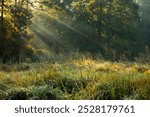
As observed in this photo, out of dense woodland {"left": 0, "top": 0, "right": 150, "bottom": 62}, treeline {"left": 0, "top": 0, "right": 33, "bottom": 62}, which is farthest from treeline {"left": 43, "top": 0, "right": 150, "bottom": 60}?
treeline {"left": 0, "top": 0, "right": 33, "bottom": 62}

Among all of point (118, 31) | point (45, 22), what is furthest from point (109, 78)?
point (45, 22)

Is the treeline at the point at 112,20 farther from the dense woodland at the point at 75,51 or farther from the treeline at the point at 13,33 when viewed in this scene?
the treeline at the point at 13,33

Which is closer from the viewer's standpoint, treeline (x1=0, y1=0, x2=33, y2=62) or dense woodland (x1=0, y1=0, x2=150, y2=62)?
treeline (x1=0, y1=0, x2=33, y2=62)

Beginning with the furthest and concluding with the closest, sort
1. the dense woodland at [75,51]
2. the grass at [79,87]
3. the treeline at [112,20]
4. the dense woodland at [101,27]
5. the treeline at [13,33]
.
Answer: the treeline at [112,20] → the dense woodland at [101,27] → the treeline at [13,33] → the dense woodland at [75,51] → the grass at [79,87]

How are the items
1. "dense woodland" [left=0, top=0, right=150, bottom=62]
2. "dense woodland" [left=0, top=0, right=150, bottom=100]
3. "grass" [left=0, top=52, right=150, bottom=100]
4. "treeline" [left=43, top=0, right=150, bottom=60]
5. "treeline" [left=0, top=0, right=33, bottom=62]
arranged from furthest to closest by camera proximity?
1. "treeline" [left=43, top=0, right=150, bottom=60]
2. "dense woodland" [left=0, top=0, right=150, bottom=62]
3. "treeline" [left=0, top=0, right=33, bottom=62]
4. "dense woodland" [left=0, top=0, right=150, bottom=100]
5. "grass" [left=0, top=52, right=150, bottom=100]

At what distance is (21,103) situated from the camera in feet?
22.5

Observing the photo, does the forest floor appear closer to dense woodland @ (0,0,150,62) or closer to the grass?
the grass

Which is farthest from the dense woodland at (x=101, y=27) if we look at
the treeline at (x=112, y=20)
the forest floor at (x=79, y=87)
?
the forest floor at (x=79, y=87)

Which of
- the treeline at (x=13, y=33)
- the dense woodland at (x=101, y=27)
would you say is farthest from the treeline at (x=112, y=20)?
the treeline at (x=13, y=33)

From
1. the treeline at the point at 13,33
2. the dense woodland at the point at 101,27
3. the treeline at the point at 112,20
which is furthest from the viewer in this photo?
the treeline at the point at 112,20

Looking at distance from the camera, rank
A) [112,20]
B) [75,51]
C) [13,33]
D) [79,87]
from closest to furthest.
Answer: [79,87] → [13,33] → [75,51] → [112,20]

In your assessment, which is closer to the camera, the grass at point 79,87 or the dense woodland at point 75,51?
the grass at point 79,87

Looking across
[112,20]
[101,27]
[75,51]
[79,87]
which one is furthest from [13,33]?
[101,27]

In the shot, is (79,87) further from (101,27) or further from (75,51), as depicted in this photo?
(101,27)
